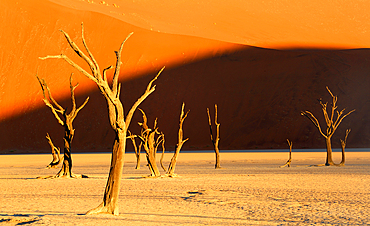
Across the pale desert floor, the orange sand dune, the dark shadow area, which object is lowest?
the pale desert floor

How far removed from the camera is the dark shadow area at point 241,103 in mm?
59219

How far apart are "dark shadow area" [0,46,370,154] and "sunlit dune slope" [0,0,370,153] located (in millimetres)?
125

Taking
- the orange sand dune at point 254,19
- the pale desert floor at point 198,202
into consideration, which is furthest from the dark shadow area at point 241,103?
the pale desert floor at point 198,202

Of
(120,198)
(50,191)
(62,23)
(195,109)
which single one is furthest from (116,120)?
(62,23)

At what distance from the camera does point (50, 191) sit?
15.4 metres

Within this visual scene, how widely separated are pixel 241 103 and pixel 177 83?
8.78 meters

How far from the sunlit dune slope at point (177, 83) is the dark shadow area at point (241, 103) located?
4.9 inches

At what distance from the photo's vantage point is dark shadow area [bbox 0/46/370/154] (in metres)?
59.2

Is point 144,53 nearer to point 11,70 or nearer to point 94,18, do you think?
point 94,18

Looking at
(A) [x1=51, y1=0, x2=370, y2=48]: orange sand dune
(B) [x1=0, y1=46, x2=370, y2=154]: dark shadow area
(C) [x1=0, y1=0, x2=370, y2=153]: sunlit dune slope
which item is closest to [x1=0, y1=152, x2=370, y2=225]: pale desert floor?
(B) [x1=0, y1=46, x2=370, y2=154]: dark shadow area

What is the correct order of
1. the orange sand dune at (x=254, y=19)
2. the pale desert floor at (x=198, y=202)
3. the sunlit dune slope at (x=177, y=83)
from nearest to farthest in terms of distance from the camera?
1. the pale desert floor at (x=198, y=202)
2. the sunlit dune slope at (x=177, y=83)
3. the orange sand dune at (x=254, y=19)

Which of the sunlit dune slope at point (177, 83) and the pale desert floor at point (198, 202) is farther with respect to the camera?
the sunlit dune slope at point (177, 83)

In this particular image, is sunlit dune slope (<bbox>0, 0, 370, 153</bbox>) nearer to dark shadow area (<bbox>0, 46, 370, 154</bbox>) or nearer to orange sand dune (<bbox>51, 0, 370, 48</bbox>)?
dark shadow area (<bbox>0, 46, 370, 154</bbox>)

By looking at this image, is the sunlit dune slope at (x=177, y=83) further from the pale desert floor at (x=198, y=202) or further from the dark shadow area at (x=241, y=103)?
the pale desert floor at (x=198, y=202)
